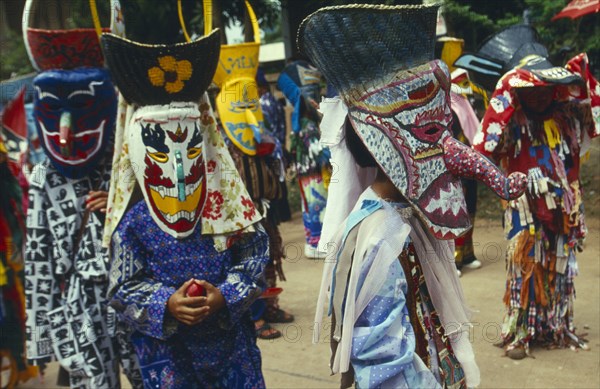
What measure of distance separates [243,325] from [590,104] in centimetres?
272

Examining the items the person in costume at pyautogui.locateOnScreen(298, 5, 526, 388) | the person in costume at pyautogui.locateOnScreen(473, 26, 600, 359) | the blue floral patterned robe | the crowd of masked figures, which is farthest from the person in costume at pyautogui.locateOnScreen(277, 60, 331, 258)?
the person in costume at pyautogui.locateOnScreen(298, 5, 526, 388)

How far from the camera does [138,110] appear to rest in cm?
289

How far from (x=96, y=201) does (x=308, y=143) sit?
13.2 ft

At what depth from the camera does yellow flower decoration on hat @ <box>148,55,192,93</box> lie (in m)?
2.80

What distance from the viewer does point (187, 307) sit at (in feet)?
8.85

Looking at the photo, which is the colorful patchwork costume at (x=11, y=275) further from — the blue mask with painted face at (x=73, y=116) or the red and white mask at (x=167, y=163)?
the red and white mask at (x=167, y=163)

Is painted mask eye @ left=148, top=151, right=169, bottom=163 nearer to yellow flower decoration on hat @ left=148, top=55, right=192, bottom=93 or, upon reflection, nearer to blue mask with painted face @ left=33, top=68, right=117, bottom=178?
yellow flower decoration on hat @ left=148, top=55, right=192, bottom=93

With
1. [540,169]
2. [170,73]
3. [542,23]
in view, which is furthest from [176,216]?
[542,23]

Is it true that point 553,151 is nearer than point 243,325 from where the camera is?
No

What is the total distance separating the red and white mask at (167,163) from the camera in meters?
2.80

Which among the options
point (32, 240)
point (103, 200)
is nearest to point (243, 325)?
point (103, 200)

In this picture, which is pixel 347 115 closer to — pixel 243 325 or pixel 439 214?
pixel 439 214

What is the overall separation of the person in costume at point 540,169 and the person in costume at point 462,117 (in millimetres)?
1184

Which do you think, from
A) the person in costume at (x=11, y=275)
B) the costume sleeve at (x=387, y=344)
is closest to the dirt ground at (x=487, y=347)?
the person in costume at (x=11, y=275)
